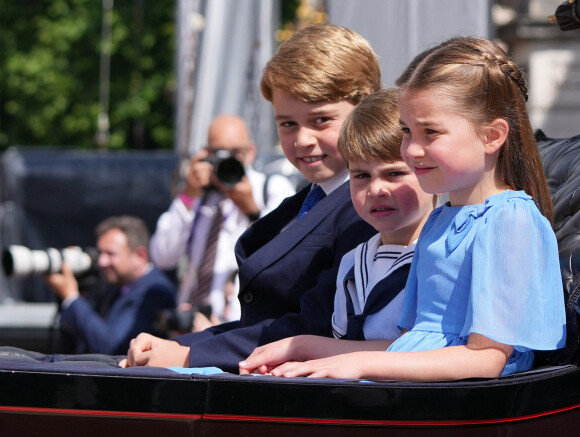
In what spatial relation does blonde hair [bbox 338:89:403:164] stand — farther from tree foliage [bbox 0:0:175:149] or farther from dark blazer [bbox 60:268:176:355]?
tree foliage [bbox 0:0:175:149]

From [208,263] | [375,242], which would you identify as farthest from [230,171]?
[375,242]

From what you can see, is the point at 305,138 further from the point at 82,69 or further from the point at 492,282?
the point at 82,69

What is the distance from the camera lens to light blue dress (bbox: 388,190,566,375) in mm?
1905

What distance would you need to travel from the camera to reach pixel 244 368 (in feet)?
7.45

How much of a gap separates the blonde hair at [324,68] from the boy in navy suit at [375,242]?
0.93ft

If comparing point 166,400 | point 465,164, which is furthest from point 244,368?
point 465,164

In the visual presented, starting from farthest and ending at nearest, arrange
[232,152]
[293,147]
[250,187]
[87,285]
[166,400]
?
[87,285]
[232,152]
[250,187]
[293,147]
[166,400]

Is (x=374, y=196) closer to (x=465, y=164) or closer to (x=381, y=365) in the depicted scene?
(x=465, y=164)

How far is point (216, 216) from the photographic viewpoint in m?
4.62

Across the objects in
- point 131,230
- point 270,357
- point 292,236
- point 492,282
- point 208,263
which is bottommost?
point 131,230

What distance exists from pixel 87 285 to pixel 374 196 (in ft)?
Result: 10.9

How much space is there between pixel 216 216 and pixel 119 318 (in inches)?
37.2

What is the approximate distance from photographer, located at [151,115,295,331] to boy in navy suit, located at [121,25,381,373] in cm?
152

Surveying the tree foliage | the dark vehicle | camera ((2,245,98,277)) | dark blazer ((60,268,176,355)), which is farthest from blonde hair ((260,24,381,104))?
the tree foliage
